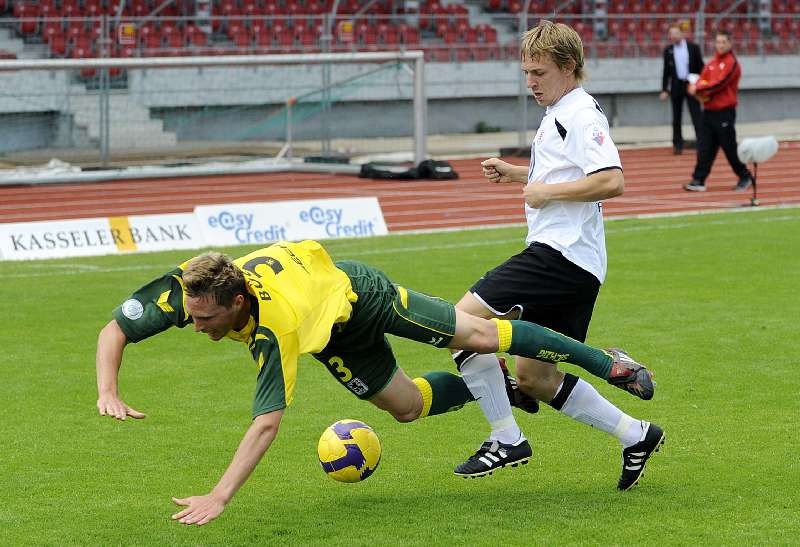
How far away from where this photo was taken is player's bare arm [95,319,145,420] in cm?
495

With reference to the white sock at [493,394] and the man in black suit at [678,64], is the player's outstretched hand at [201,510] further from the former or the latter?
the man in black suit at [678,64]

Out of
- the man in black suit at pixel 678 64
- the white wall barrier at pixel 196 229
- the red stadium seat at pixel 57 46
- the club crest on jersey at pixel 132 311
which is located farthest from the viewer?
the man in black suit at pixel 678 64

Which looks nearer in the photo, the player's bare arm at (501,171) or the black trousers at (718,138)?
the player's bare arm at (501,171)


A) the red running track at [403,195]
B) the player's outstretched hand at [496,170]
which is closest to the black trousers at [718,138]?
the red running track at [403,195]

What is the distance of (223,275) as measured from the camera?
Answer: 4734 millimetres

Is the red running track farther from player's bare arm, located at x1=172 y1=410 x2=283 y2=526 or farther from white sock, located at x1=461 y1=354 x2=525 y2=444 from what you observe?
player's bare arm, located at x1=172 y1=410 x2=283 y2=526

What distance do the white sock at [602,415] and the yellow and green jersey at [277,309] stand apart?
3.86 feet

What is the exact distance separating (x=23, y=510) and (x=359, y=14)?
955 inches

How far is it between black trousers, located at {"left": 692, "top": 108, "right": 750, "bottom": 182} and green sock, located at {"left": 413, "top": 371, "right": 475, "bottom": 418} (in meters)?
13.1

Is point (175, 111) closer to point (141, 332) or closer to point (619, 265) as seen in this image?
point (619, 265)

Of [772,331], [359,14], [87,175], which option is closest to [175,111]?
[87,175]

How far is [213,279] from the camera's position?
15.4ft

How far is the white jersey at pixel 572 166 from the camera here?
575cm

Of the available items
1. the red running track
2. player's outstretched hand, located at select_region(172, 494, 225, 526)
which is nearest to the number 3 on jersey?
player's outstretched hand, located at select_region(172, 494, 225, 526)
